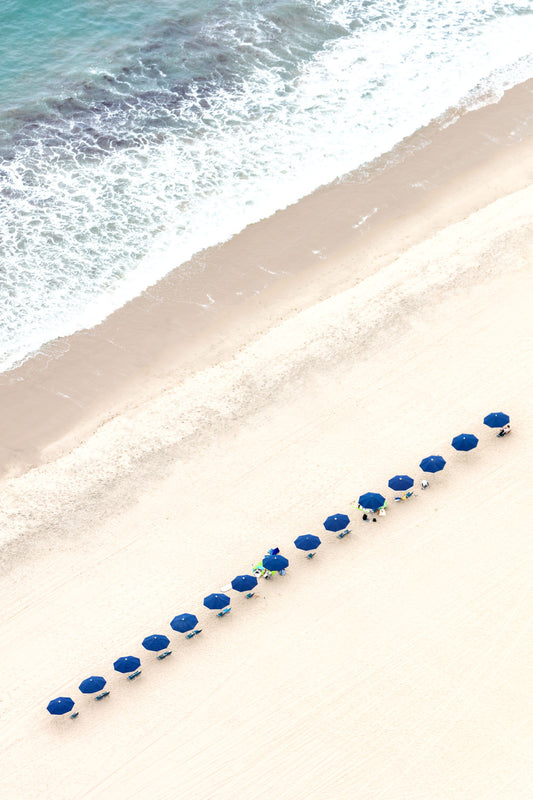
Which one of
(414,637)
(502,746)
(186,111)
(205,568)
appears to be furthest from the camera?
(186,111)

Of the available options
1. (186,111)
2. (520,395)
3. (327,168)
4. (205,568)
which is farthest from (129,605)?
(186,111)

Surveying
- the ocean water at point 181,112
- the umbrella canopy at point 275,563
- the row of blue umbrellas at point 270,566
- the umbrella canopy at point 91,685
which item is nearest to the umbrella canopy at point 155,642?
the row of blue umbrellas at point 270,566

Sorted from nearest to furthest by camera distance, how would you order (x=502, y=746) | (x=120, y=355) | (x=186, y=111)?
(x=502, y=746) < (x=120, y=355) < (x=186, y=111)

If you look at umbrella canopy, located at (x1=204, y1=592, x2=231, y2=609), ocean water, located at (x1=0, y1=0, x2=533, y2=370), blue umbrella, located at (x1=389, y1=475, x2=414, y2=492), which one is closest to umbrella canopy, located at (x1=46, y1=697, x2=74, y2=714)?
umbrella canopy, located at (x1=204, y1=592, x2=231, y2=609)

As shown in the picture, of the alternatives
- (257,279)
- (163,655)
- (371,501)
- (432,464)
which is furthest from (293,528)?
(257,279)

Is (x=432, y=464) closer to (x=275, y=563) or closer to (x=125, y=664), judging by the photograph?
(x=275, y=563)

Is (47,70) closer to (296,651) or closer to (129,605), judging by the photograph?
(129,605)
